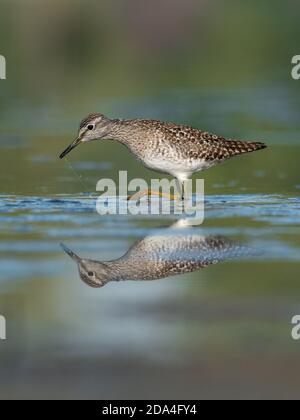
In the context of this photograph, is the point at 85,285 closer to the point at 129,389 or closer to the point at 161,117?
the point at 129,389

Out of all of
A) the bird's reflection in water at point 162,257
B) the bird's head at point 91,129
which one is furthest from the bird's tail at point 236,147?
the bird's reflection in water at point 162,257

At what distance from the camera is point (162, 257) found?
964cm

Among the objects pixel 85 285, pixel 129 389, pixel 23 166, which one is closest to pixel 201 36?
pixel 23 166

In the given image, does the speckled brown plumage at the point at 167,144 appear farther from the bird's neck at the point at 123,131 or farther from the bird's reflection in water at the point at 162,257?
the bird's reflection in water at the point at 162,257

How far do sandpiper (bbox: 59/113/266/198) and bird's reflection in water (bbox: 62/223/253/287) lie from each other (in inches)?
99.7

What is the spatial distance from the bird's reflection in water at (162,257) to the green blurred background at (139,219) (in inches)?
6.1

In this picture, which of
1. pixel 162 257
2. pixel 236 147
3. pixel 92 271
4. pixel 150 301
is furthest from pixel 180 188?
pixel 150 301

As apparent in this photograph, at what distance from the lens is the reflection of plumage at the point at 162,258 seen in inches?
360

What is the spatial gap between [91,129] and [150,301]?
5.85 metres

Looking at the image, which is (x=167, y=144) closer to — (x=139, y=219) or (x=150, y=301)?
(x=139, y=219)

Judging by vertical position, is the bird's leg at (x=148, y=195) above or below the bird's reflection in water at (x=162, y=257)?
above

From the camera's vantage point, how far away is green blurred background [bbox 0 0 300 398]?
684 cm

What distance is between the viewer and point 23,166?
16.1 m
